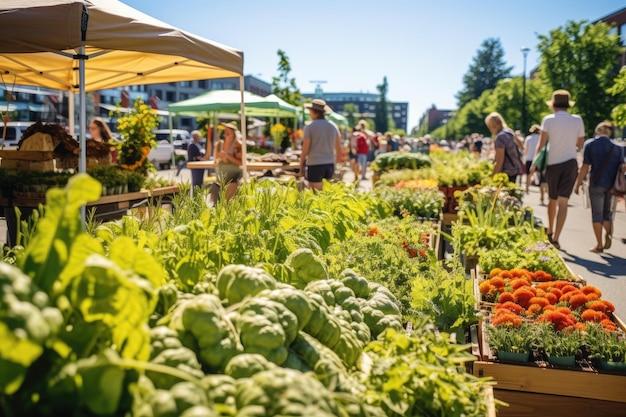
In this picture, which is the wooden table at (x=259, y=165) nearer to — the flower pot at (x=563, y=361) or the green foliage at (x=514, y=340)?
the green foliage at (x=514, y=340)

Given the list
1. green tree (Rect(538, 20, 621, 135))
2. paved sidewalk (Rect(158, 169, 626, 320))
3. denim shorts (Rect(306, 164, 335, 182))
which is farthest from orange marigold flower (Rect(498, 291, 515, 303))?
green tree (Rect(538, 20, 621, 135))

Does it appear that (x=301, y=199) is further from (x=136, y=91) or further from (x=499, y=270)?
(x=136, y=91)

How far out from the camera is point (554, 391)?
301 centimetres

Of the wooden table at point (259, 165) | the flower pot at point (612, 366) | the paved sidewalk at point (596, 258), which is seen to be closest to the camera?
the flower pot at point (612, 366)

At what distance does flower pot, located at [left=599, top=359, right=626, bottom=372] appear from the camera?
2965 millimetres

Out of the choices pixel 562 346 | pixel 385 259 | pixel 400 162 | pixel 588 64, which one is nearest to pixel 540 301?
pixel 562 346

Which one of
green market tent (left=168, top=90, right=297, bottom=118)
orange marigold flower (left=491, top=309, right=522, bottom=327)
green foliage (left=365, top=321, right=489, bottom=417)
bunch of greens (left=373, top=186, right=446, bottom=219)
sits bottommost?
orange marigold flower (left=491, top=309, right=522, bottom=327)

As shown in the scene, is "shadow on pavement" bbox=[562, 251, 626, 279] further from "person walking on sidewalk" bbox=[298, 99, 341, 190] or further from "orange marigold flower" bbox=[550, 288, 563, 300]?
"orange marigold flower" bbox=[550, 288, 563, 300]

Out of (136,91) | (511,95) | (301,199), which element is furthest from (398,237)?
(136,91)

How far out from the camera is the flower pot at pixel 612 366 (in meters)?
2.96

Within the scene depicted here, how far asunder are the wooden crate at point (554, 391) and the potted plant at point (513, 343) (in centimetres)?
6

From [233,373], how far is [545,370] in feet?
6.95

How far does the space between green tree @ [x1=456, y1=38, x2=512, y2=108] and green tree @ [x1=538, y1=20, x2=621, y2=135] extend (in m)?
66.3

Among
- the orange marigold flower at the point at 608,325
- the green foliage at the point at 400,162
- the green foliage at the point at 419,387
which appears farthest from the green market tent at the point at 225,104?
the green foliage at the point at 419,387
